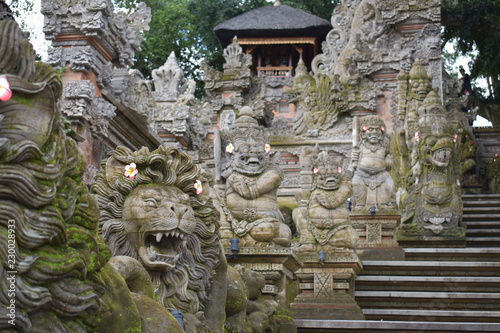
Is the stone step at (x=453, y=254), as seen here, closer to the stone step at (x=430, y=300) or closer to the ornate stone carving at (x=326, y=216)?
the stone step at (x=430, y=300)

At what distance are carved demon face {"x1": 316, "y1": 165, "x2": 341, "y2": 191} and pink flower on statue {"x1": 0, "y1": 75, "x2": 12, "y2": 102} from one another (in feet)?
27.7

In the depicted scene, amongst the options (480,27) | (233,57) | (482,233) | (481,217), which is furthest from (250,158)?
(480,27)

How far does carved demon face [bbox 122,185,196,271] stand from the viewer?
619 centimetres

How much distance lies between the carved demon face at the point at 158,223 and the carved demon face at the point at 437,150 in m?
9.64

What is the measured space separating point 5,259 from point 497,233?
45.2 feet

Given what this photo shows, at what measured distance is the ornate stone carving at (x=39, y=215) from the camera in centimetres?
376

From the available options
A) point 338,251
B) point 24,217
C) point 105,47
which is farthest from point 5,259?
point 105,47

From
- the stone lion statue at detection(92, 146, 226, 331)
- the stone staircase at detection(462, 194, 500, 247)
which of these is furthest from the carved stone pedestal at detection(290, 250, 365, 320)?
the stone lion statue at detection(92, 146, 226, 331)

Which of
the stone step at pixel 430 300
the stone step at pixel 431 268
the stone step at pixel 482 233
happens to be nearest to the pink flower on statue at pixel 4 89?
the stone step at pixel 430 300

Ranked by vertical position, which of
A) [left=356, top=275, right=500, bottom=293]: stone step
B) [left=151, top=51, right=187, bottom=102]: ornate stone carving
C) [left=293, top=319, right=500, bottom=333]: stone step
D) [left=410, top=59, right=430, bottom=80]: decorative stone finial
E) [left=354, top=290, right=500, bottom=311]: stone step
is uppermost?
[left=151, top=51, right=187, bottom=102]: ornate stone carving

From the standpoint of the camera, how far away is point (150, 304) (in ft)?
17.5

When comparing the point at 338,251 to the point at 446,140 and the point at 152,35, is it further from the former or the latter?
the point at 152,35

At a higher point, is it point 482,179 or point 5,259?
point 482,179

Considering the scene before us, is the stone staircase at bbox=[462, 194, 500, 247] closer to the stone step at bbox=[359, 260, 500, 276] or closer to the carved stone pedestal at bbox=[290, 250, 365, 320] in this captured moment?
the stone step at bbox=[359, 260, 500, 276]
